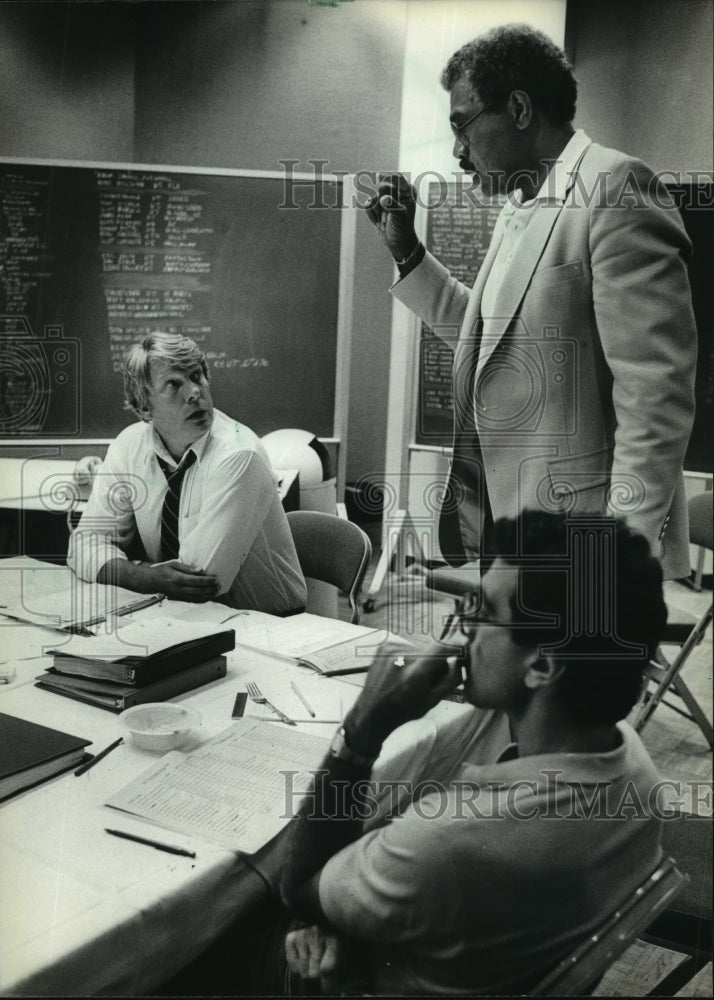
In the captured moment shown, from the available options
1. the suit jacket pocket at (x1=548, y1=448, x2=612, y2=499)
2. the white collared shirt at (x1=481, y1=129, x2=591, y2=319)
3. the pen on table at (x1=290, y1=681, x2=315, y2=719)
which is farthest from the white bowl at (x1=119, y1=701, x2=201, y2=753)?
the white collared shirt at (x1=481, y1=129, x2=591, y2=319)

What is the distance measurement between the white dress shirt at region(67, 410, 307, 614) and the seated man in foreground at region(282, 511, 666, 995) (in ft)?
1.12

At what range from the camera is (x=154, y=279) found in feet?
4.29

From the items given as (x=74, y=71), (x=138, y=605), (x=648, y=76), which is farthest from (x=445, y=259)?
(x=138, y=605)

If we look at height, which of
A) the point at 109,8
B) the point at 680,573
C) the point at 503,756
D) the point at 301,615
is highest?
the point at 109,8

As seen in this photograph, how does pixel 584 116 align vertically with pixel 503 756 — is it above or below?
above

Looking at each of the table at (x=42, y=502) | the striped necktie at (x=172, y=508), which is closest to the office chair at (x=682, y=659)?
the table at (x=42, y=502)

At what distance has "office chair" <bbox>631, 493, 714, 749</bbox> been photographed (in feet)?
3.93

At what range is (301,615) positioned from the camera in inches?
Answer: 55.8

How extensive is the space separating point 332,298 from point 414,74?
328 millimetres

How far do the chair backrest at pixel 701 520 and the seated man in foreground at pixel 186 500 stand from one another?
581mm

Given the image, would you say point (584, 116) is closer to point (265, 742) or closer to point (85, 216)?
point (85, 216)

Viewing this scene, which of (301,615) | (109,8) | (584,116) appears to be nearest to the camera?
(584,116)

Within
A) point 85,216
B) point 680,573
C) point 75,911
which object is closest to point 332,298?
point 85,216

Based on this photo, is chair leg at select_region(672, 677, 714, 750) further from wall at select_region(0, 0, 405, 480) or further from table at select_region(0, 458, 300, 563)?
table at select_region(0, 458, 300, 563)
